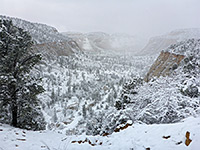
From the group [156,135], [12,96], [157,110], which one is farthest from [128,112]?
[12,96]

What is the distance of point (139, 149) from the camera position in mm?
3217

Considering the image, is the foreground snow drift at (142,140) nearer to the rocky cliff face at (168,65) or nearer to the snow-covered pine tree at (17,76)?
the snow-covered pine tree at (17,76)

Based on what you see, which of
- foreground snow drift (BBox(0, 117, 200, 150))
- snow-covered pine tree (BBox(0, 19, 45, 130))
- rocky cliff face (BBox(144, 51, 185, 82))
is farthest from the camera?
rocky cliff face (BBox(144, 51, 185, 82))

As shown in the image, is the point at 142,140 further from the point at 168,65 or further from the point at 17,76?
the point at 168,65

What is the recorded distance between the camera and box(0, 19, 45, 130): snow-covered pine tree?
21.9 ft

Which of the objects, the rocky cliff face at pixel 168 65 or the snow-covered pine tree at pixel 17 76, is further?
the rocky cliff face at pixel 168 65

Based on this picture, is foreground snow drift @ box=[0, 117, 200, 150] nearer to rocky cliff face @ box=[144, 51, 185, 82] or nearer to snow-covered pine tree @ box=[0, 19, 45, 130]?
snow-covered pine tree @ box=[0, 19, 45, 130]

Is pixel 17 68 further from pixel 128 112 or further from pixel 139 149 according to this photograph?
pixel 139 149

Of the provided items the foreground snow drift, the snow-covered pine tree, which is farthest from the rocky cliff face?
the foreground snow drift

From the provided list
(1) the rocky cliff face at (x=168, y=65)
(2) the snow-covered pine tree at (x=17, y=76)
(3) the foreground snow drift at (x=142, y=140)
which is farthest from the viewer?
(1) the rocky cliff face at (x=168, y=65)

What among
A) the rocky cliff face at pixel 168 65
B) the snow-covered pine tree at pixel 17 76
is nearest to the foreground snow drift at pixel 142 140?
the snow-covered pine tree at pixel 17 76

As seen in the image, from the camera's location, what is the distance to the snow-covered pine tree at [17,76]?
6.68m

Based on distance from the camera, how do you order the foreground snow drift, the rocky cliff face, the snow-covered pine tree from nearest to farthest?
the foreground snow drift
the snow-covered pine tree
the rocky cliff face

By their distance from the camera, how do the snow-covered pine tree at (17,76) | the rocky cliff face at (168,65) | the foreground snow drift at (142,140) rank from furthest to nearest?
the rocky cliff face at (168,65), the snow-covered pine tree at (17,76), the foreground snow drift at (142,140)
